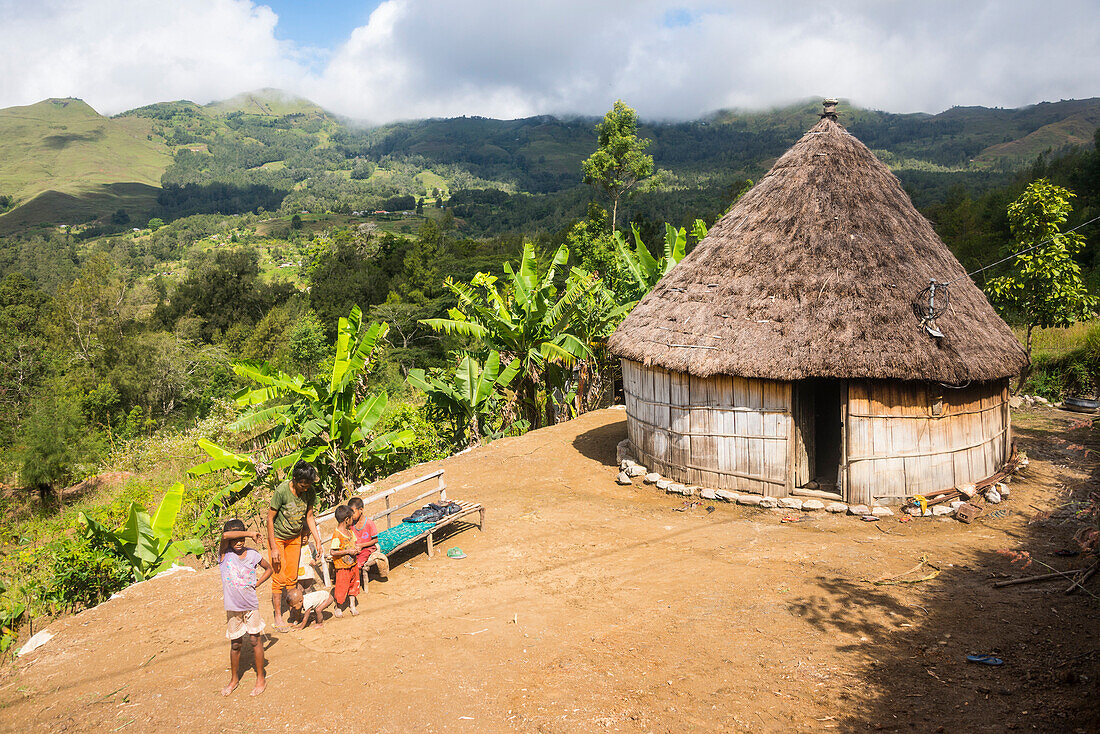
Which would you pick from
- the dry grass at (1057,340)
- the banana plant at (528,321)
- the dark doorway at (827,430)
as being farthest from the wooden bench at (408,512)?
the dry grass at (1057,340)

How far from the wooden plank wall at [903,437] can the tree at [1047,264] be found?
4.58 metres

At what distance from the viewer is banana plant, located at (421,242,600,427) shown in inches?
481

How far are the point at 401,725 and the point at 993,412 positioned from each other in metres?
8.52

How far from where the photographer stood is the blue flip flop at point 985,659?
4710 mm

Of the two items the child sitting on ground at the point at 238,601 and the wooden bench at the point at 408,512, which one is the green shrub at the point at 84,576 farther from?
the child sitting on ground at the point at 238,601

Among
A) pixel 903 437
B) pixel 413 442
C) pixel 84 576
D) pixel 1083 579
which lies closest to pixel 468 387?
pixel 413 442

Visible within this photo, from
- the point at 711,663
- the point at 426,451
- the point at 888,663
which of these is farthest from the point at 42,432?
the point at 888,663

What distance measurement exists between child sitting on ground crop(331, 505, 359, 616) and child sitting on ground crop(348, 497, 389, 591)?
0.06 meters

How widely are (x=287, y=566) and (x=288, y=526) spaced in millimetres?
435

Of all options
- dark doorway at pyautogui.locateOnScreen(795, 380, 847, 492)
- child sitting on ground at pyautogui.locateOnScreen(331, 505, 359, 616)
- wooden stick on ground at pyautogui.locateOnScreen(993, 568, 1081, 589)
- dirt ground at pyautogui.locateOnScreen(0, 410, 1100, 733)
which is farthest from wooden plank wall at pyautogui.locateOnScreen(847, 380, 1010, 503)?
child sitting on ground at pyautogui.locateOnScreen(331, 505, 359, 616)

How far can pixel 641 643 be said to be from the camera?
17.5ft

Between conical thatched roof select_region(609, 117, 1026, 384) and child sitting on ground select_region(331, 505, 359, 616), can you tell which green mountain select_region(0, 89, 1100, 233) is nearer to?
conical thatched roof select_region(609, 117, 1026, 384)

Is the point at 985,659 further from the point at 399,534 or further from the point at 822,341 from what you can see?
the point at 399,534

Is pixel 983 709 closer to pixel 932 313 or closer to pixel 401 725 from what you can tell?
pixel 401 725
